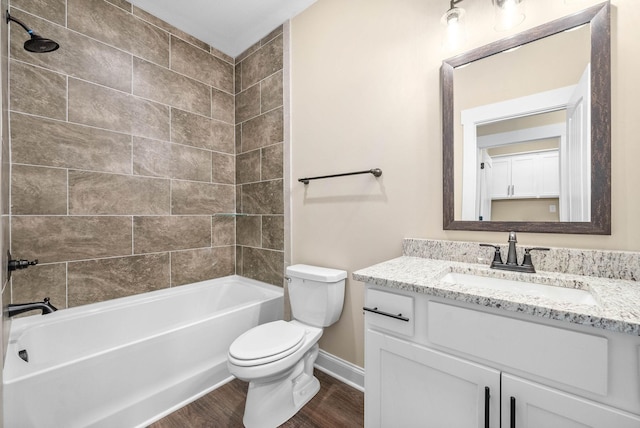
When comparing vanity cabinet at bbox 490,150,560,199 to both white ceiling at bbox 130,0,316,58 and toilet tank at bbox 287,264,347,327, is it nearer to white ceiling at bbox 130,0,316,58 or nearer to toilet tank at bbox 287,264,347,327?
toilet tank at bbox 287,264,347,327

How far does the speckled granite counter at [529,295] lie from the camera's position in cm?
67

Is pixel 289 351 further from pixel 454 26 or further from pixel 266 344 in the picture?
pixel 454 26

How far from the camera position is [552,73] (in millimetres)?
1136

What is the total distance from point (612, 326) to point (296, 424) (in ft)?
4.64

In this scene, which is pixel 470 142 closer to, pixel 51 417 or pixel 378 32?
pixel 378 32

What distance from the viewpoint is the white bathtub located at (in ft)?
3.78

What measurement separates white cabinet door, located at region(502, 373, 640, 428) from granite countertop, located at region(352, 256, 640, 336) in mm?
208

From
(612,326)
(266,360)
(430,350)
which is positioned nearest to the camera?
(612,326)

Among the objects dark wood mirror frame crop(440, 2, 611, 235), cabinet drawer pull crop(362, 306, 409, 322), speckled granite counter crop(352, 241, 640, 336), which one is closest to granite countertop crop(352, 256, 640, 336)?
speckled granite counter crop(352, 241, 640, 336)

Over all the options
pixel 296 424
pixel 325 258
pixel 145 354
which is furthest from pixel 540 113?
pixel 145 354

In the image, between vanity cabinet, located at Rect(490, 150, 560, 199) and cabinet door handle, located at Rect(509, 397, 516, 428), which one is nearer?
cabinet door handle, located at Rect(509, 397, 516, 428)

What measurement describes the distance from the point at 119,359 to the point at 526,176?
2124mm

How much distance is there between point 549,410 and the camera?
0.74 meters

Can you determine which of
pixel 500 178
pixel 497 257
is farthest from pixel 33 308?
pixel 500 178
